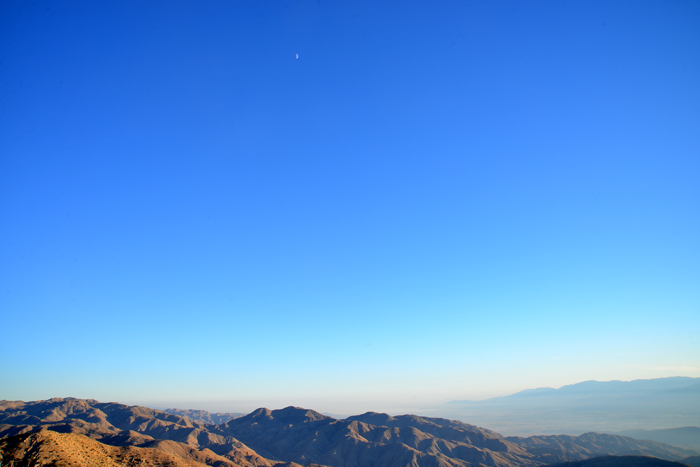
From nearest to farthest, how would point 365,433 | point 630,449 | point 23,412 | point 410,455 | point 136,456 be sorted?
1. point 136,456
2. point 410,455
3. point 365,433
4. point 23,412
5. point 630,449

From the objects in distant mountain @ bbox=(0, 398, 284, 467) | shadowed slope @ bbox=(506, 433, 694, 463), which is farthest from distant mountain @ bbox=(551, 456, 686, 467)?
shadowed slope @ bbox=(506, 433, 694, 463)

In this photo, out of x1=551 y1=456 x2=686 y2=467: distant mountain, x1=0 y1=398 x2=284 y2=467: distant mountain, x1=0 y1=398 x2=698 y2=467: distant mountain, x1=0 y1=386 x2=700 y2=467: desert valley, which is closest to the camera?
x1=551 y1=456 x2=686 y2=467: distant mountain

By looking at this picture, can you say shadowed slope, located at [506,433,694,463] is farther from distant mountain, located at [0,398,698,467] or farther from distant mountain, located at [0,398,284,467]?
distant mountain, located at [0,398,284,467]

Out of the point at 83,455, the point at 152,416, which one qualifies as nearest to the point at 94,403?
the point at 152,416

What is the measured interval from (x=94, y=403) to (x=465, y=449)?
19166 centimetres

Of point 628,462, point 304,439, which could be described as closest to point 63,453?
point 628,462

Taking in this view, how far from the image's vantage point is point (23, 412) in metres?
160

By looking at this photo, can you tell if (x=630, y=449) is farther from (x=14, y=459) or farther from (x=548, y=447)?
(x=14, y=459)

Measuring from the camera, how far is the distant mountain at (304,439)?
104m

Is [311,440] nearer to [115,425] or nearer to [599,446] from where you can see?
[115,425]

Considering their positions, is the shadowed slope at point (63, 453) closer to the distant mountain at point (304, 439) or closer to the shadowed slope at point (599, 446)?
the distant mountain at point (304, 439)

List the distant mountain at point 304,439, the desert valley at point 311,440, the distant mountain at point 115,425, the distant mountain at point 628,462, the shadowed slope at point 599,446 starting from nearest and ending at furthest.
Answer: the distant mountain at point 628,462, the desert valley at point 311,440, the distant mountain at point 115,425, the distant mountain at point 304,439, the shadowed slope at point 599,446

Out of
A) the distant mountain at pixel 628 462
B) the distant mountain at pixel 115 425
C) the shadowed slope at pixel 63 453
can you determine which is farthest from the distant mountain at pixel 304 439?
the distant mountain at pixel 628 462

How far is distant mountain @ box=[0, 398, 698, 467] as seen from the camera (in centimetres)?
10388
